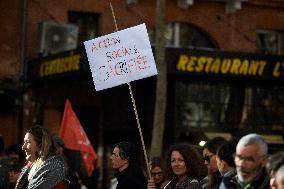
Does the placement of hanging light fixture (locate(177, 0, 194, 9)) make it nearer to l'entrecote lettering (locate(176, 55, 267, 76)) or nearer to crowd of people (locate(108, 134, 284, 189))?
l'entrecote lettering (locate(176, 55, 267, 76))

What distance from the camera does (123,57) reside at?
27.8ft

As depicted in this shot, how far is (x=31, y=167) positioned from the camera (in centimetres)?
768

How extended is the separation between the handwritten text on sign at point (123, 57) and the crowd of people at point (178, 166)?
0.69 metres

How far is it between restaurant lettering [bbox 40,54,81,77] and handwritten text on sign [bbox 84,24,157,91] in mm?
8456

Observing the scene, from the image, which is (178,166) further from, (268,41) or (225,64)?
(268,41)

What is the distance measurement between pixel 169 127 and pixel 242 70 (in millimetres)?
2067

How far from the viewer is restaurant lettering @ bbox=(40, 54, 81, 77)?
56.4 ft

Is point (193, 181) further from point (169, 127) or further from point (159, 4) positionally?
point (169, 127)

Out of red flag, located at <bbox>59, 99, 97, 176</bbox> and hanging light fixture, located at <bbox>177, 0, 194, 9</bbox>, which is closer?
red flag, located at <bbox>59, 99, 97, 176</bbox>

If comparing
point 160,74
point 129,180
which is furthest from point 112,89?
point 129,180

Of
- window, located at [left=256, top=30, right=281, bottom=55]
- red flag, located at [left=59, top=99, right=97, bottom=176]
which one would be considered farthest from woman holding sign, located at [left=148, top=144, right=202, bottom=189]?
window, located at [left=256, top=30, right=281, bottom=55]

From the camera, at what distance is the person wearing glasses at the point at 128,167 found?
837 centimetres

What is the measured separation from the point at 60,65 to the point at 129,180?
965cm

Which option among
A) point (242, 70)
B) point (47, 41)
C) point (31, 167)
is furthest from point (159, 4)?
point (31, 167)
